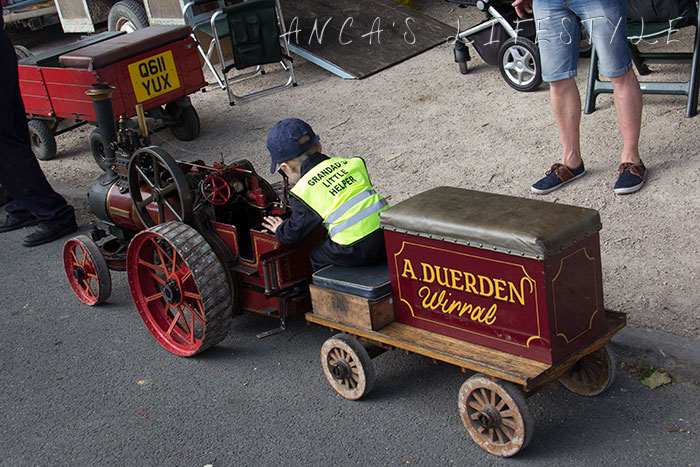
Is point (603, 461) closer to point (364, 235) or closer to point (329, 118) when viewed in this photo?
point (364, 235)

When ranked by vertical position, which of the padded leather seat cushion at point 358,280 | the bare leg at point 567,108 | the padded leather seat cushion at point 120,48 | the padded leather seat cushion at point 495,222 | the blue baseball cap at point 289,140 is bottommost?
the padded leather seat cushion at point 358,280

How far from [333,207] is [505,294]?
39.3 inches

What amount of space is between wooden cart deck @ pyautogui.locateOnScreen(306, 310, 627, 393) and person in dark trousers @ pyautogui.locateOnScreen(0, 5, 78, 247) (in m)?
3.43

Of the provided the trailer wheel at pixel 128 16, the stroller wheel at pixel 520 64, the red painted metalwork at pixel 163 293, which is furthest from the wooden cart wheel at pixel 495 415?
the trailer wheel at pixel 128 16

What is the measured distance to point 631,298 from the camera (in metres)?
3.91

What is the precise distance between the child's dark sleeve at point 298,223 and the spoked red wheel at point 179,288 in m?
0.44

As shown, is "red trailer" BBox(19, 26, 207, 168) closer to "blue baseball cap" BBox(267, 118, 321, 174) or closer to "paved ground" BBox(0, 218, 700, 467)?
"paved ground" BBox(0, 218, 700, 467)

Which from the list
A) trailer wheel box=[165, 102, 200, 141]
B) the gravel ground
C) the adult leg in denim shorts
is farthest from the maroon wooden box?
trailer wheel box=[165, 102, 200, 141]

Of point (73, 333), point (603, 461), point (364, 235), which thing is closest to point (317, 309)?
point (364, 235)

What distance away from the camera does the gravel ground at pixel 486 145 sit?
13.6 ft

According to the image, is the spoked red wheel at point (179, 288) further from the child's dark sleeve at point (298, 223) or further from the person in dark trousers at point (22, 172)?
the person in dark trousers at point (22, 172)

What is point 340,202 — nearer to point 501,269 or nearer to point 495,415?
point 501,269

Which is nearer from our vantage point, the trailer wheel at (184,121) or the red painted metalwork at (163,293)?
the red painted metalwork at (163,293)

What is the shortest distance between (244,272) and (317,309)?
54 cm
